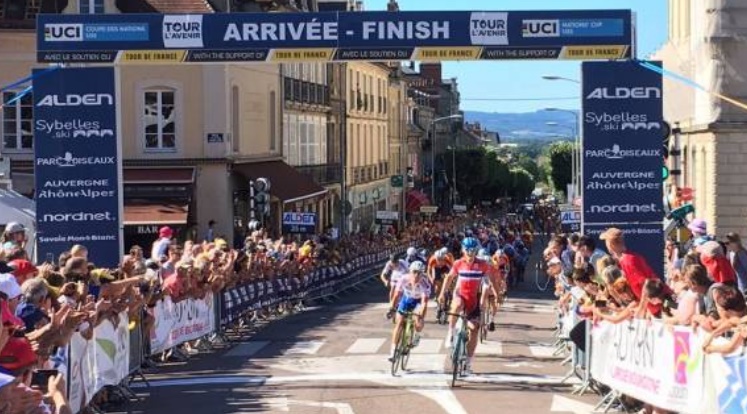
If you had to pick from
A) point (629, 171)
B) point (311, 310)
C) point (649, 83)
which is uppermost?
point (649, 83)

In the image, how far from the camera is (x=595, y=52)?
18047 mm

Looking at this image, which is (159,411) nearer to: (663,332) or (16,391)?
(663,332)

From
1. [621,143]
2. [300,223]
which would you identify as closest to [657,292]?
[621,143]

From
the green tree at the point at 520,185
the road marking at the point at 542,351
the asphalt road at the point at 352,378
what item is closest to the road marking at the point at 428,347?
the asphalt road at the point at 352,378

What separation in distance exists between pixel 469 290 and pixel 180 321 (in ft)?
14.6

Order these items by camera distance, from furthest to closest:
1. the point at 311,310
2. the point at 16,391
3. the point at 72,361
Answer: the point at 311,310 → the point at 72,361 → the point at 16,391

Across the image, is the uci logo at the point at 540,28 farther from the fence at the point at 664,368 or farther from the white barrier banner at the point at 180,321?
the white barrier banner at the point at 180,321

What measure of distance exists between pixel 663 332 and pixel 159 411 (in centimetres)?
550

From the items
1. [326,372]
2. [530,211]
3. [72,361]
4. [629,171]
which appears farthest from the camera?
[530,211]

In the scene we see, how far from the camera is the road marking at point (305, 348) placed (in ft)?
61.8

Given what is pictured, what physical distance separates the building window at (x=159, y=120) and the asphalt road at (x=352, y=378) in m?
14.5

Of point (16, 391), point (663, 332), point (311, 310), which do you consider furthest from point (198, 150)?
point (16, 391)

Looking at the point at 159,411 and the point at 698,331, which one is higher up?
the point at 698,331

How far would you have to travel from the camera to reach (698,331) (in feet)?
34.7
